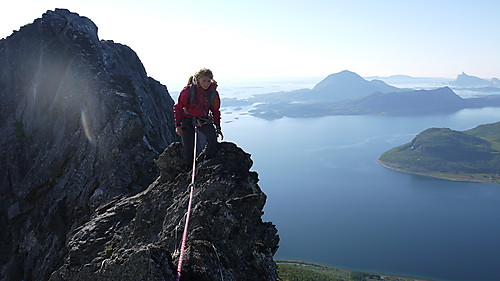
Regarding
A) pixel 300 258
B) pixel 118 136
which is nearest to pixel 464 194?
pixel 300 258

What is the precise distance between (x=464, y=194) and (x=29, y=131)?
164 m

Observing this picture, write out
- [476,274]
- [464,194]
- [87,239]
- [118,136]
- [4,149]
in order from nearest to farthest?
[87,239], [118,136], [4,149], [476,274], [464,194]

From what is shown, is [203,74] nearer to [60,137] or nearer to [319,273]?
[60,137]

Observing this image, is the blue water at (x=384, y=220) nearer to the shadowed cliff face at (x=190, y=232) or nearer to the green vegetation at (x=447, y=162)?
the green vegetation at (x=447, y=162)

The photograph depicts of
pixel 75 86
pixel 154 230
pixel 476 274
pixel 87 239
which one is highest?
pixel 75 86

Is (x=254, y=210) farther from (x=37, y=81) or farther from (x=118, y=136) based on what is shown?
(x=37, y=81)

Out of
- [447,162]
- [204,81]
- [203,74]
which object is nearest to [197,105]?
[204,81]

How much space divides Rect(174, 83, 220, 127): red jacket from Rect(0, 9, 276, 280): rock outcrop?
1.46 metres

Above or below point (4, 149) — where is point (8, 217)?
below

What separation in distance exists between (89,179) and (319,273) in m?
71.3

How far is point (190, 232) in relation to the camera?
6184 millimetres

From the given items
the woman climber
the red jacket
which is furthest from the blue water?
the red jacket

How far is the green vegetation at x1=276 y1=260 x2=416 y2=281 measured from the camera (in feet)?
218

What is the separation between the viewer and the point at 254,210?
6.94 meters
